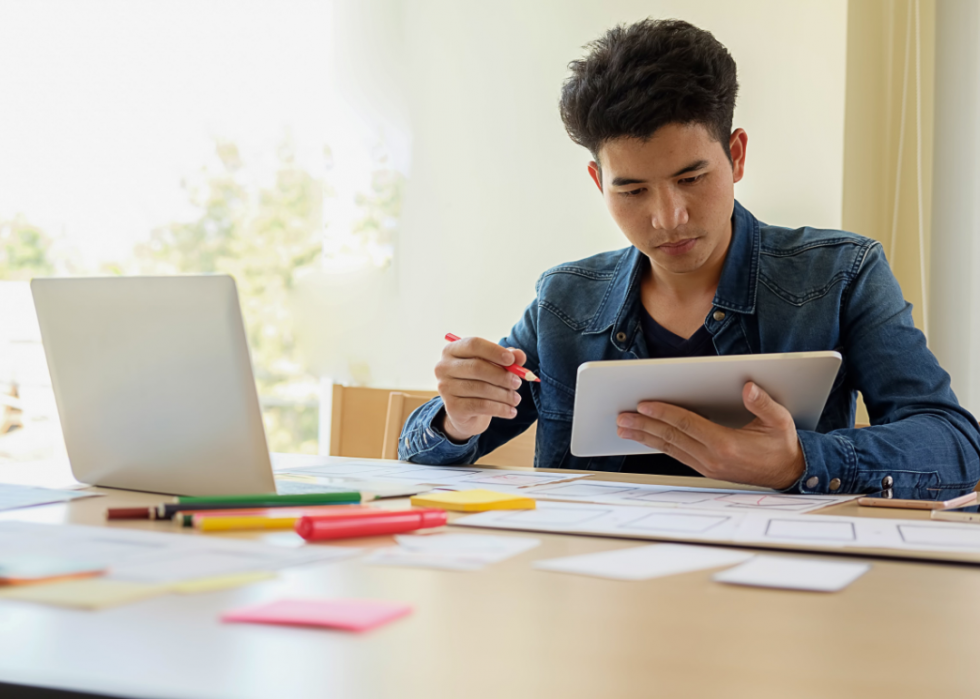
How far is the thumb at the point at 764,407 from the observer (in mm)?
825

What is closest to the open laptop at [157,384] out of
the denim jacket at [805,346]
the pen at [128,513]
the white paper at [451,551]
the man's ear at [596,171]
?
the pen at [128,513]

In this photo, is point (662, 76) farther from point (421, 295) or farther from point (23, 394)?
point (23, 394)

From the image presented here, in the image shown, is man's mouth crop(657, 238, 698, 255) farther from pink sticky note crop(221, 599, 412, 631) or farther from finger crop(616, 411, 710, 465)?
pink sticky note crop(221, 599, 412, 631)

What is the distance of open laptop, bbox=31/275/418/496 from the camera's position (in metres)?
0.71

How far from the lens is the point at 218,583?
452 mm

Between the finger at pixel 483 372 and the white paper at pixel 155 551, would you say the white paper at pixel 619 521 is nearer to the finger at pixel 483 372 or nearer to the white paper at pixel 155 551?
the white paper at pixel 155 551

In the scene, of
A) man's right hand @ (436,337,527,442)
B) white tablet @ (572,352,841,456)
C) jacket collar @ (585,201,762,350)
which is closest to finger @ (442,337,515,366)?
man's right hand @ (436,337,527,442)

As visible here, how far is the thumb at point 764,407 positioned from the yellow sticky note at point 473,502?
24cm

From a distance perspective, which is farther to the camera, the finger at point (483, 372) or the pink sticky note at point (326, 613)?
the finger at point (483, 372)

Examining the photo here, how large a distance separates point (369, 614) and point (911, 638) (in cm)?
24

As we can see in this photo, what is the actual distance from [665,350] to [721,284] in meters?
0.13

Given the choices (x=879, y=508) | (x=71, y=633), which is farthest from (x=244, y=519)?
(x=879, y=508)

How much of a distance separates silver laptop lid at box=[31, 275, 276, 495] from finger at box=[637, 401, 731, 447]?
386mm

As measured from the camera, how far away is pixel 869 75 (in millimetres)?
1906
